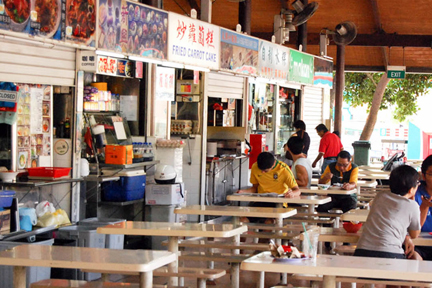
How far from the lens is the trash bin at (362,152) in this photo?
1920 centimetres

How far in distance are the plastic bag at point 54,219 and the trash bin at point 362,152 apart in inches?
512

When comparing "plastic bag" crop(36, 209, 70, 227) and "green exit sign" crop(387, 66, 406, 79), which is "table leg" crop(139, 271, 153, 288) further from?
"green exit sign" crop(387, 66, 406, 79)

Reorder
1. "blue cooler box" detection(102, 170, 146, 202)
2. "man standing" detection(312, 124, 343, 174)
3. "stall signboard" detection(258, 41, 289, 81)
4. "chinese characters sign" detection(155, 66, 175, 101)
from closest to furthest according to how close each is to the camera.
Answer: "blue cooler box" detection(102, 170, 146, 202)
"chinese characters sign" detection(155, 66, 175, 101)
"stall signboard" detection(258, 41, 289, 81)
"man standing" detection(312, 124, 343, 174)

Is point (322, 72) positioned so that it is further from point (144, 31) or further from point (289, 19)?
point (144, 31)

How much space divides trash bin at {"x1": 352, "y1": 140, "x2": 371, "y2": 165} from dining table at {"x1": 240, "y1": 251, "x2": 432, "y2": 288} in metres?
15.1

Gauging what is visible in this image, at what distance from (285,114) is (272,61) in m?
3.23

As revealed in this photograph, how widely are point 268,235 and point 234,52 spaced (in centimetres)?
473

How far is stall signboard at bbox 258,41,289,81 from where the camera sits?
479 inches

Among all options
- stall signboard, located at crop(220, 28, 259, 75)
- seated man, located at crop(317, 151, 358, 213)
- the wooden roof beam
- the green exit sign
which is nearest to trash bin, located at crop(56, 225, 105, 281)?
seated man, located at crop(317, 151, 358, 213)

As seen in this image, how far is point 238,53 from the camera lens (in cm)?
1116

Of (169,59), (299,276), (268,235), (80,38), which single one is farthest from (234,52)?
(299,276)

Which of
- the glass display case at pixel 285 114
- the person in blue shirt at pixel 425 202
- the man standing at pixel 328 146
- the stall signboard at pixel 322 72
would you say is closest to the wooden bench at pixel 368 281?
the person in blue shirt at pixel 425 202

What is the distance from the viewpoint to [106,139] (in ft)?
29.5

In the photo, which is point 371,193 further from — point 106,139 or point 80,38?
point 80,38
